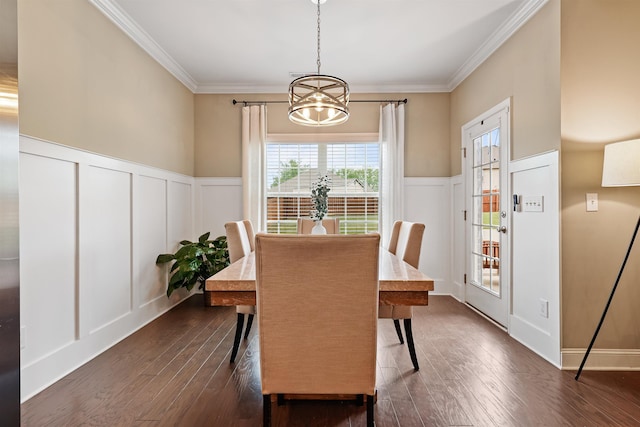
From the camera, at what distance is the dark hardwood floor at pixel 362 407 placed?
1838 mm

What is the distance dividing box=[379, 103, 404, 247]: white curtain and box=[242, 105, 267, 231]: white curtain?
1.55 m

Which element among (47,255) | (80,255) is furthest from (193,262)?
(47,255)

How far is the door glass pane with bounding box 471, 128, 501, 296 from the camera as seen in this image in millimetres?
3443

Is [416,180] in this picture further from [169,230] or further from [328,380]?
[328,380]

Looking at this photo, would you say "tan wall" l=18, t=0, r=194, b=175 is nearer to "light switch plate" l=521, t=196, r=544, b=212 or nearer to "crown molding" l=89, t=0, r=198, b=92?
"crown molding" l=89, t=0, r=198, b=92

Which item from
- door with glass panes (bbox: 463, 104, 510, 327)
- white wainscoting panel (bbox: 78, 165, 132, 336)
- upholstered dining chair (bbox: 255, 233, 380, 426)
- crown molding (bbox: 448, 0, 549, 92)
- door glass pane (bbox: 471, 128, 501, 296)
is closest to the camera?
upholstered dining chair (bbox: 255, 233, 380, 426)

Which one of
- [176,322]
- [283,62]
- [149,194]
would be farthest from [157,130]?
[176,322]

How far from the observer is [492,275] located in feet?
11.5

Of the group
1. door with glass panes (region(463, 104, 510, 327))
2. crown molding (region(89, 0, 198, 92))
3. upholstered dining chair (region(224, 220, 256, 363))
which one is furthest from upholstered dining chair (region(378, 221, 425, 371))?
crown molding (region(89, 0, 198, 92))

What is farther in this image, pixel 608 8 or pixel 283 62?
pixel 283 62

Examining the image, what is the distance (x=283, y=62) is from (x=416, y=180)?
217cm

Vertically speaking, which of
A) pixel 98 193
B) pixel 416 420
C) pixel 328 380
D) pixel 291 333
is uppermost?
pixel 98 193

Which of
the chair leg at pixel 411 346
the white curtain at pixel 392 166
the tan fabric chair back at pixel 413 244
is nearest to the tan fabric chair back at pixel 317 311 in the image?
the chair leg at pixel 411 346

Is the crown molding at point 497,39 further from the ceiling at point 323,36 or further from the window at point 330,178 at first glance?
the window at point 330,178
